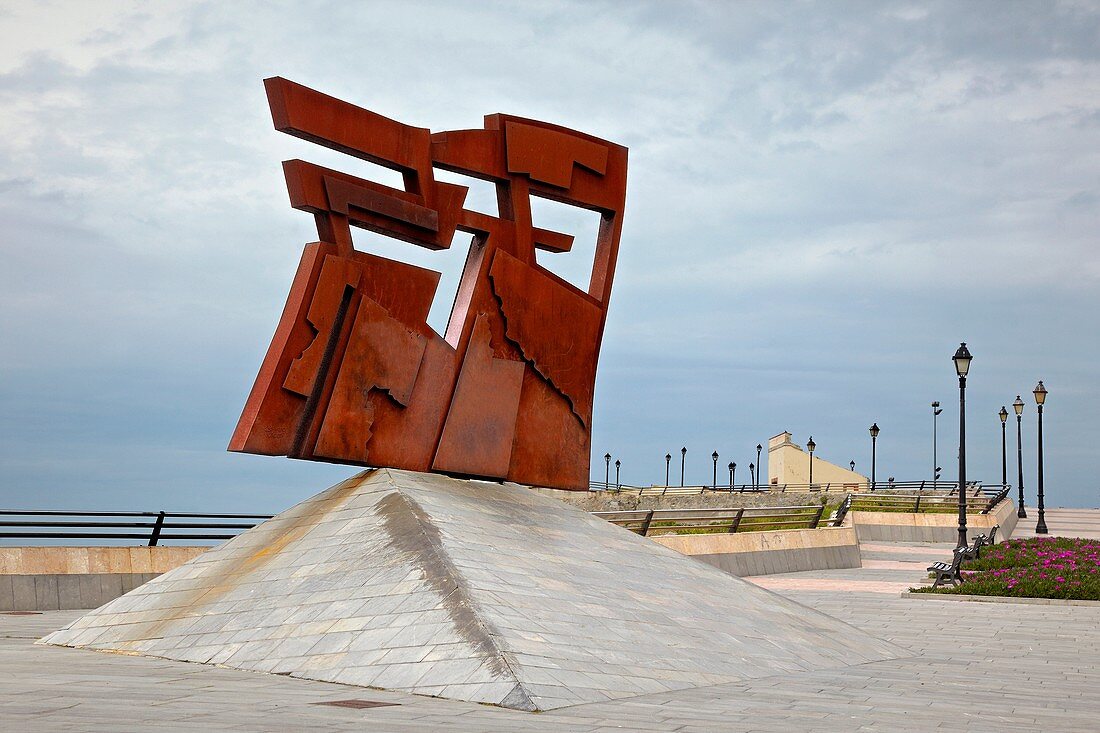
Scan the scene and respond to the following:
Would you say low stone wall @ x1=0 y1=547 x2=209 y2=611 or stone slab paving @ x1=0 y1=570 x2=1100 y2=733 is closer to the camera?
stone slab paving @ x1=0 y1=570 x2=1100 y2=733

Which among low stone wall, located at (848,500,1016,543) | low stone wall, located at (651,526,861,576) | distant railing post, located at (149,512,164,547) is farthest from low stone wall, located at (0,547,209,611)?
low stone wall, located at (848,500,1016,543)

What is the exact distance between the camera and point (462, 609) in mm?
8625

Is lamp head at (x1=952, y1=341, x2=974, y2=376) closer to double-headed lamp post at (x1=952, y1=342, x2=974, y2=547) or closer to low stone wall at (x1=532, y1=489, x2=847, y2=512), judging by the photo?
double-headed lamp post at (x1=952, y1=342, x2=974, y2=547)

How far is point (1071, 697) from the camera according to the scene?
31.6ft

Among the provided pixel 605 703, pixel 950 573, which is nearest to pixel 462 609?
pixel 605 703

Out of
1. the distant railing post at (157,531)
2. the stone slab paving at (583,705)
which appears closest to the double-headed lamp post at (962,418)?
the stone slab paving at (583,705)

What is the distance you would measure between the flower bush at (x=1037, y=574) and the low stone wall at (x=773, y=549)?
353 centimetres

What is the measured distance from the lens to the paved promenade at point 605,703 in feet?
21.5

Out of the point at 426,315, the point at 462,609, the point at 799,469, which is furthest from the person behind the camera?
the point at 799,469

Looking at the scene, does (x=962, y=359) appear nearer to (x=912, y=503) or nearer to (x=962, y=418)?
(x=962, y=418)

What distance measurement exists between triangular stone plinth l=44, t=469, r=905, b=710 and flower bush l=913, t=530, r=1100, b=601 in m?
8.15

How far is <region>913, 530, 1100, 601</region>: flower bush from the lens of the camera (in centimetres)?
1984

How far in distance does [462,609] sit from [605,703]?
1.48m

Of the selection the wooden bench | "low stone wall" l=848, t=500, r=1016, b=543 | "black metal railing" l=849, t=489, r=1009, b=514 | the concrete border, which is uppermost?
"black metal railing" l=849, t=489, r=1009, b=514
